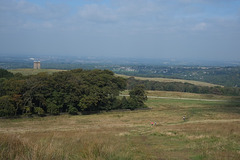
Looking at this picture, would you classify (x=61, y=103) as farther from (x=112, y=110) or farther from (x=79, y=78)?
(x=112, y=110)

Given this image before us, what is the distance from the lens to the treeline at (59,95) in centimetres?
3759

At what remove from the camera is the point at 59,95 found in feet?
136

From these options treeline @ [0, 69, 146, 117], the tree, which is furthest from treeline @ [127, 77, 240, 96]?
treeline @ [0, 69, 146, 117]

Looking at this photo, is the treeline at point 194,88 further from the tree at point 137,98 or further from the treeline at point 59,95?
the treeline at point 59,95

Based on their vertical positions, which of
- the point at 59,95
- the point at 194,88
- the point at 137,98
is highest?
the point at 59,95

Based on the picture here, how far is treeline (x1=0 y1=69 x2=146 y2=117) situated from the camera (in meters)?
37.6

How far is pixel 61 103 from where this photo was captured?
42.0 metres

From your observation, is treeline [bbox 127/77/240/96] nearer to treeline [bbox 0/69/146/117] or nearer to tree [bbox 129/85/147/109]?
tree [bbox 129/85/147/109]

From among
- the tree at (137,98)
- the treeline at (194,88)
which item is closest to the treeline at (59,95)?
the tree at (137,98)

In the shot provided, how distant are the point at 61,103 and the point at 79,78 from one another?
841cm

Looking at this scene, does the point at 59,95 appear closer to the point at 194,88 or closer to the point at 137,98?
the point at 137,98

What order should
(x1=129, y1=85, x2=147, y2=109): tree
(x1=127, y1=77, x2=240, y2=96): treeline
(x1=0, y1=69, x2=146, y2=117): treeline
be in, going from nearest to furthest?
(x1=0, y1=69, x2=146, y2=117): treeline → (x1=129, y1=85, x2=147, y2=109): tree → (x1=127, y1=77, x2=240, y2=96): treeline

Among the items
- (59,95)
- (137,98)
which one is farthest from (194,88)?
(59,95)

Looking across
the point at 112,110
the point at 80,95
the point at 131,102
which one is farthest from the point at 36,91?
the point at 131,102
